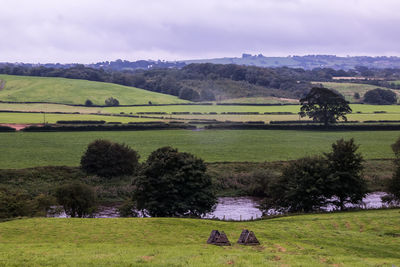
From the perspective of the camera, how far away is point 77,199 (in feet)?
166

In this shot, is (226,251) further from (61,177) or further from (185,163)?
(61,177)

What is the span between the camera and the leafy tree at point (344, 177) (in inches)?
2076

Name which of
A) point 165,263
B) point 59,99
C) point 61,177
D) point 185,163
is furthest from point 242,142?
point 59,99

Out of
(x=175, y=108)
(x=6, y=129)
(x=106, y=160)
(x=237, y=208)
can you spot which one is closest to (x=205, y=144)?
(x=106, y=160)

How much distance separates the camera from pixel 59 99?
174 m

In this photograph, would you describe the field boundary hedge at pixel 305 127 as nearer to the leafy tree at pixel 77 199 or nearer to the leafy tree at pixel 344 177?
the leafy tree at pixel 344 177

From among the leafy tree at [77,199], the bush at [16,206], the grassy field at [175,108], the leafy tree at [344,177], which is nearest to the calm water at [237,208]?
the leafy tree at [344,177]

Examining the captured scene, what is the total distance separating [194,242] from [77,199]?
22.1 m

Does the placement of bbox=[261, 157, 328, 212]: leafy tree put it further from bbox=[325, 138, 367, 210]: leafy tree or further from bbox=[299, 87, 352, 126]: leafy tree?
bbox=[299, 87, 352, 126]: leafy tree

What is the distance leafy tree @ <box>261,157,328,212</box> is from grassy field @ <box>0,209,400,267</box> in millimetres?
5250

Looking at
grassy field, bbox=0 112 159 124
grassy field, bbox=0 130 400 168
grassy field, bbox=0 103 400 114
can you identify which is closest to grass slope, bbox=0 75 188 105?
grassy field, bbox=0 103 400 114

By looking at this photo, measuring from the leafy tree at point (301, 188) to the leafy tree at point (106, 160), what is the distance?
23989 millimetres

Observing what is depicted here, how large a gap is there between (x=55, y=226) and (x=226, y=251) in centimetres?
1557

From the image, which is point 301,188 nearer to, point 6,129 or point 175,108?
point 6,129
